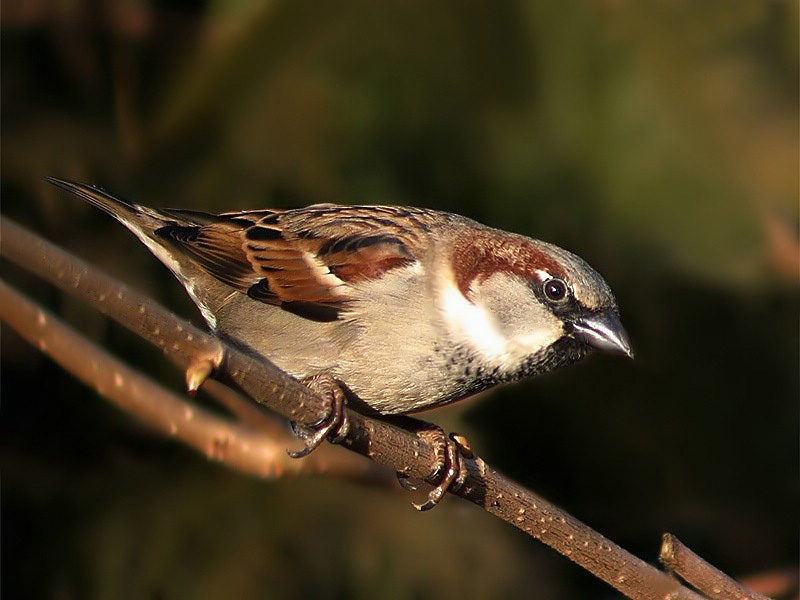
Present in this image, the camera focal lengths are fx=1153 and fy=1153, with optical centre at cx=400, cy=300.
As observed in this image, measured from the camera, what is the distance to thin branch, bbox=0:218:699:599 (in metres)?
1.40

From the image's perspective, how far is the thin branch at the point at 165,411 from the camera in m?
1.93

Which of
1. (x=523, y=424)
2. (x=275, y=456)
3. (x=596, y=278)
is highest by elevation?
(x=596, y=278)

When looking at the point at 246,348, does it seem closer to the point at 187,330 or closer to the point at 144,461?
the point at 187,330

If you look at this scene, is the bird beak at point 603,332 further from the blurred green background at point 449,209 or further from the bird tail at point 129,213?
the blurred green background at point 449,209

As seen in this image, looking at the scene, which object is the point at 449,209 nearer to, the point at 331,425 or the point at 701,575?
the point at 331,425

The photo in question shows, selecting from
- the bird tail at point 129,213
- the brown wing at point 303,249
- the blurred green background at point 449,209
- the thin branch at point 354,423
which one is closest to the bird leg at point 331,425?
the thin branch at point 354,423

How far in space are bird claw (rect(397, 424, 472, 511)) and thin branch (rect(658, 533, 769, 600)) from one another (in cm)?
46

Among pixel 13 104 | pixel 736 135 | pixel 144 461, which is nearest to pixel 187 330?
pixel 144 461

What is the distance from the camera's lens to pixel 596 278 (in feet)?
7.36

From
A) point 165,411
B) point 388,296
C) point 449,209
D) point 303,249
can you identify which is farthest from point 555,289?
point 449,209

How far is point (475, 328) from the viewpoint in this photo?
2303 mm

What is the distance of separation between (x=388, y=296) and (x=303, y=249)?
0.88ft

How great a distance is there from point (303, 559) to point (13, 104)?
1694 millimetres

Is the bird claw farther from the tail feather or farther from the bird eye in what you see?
the tail feather
